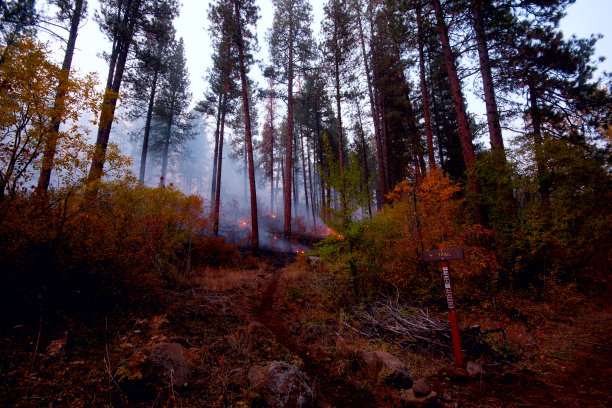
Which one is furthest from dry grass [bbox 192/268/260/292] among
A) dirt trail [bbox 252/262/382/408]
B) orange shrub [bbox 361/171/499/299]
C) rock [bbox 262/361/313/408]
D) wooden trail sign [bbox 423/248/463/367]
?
wooden trail sign [bbox 423/248/463/367]

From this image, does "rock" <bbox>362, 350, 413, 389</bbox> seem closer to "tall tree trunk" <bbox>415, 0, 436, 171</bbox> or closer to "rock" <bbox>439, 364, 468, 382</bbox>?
"rock" <bbox>439, 364, 468, 382</bbox>

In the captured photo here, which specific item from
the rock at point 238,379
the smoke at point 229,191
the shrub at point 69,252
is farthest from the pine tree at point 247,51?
the rock at point 238,379

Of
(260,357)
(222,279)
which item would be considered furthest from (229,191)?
(260,357)

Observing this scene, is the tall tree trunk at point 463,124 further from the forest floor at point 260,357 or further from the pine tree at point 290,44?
the pine tree at point 290,44

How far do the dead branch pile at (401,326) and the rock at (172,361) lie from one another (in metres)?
3.37

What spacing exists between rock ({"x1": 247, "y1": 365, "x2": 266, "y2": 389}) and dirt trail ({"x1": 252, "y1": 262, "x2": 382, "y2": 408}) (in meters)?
0.75

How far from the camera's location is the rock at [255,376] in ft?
10.7

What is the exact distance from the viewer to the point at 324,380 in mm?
3906

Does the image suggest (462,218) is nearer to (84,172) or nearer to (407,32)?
(407,32)

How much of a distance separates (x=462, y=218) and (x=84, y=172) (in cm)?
1056

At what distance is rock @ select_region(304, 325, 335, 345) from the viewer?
5.25 meters

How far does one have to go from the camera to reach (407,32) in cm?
985

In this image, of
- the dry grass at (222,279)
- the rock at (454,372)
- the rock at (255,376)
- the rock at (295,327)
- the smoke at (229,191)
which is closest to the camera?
the rock at (255,376)

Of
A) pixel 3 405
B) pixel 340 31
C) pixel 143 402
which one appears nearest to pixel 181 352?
pixel 143 402
